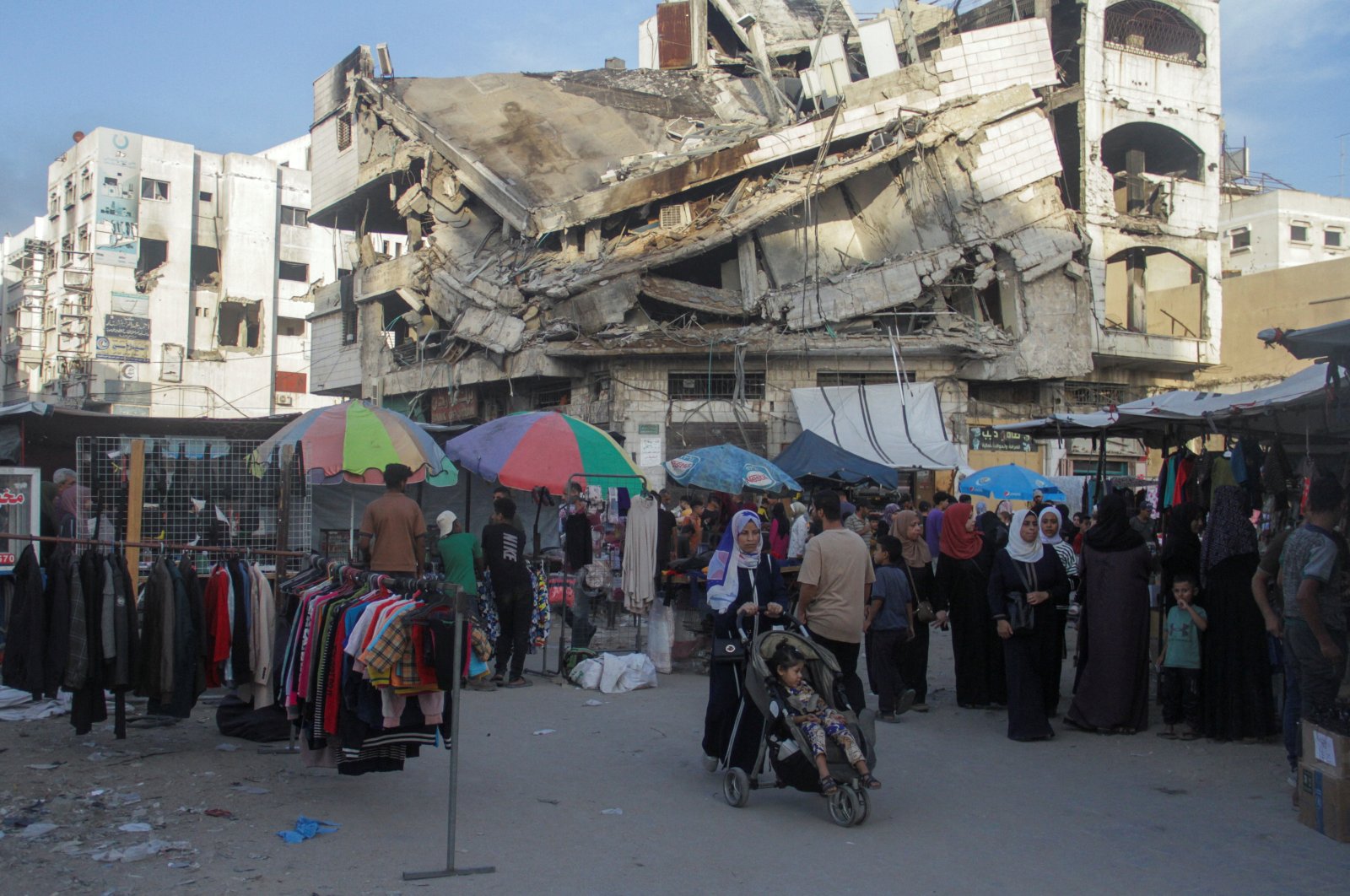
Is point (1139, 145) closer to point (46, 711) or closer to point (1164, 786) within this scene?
point (1164, 786)

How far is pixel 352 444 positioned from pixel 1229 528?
7112 millimetres

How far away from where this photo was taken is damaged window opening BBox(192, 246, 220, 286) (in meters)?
51.9

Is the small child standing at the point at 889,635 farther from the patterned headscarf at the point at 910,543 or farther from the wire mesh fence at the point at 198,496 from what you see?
the wire mesh fence at the point at 198,496

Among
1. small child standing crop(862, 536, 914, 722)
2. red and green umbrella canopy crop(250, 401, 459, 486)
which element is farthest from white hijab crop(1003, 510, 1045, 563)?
red and green umbrella canopy crop(250, 401, 459, 486)

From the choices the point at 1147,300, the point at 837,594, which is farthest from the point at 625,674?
the point at 1147,300

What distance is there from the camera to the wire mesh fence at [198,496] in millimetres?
8516

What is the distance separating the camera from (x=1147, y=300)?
32281 mm

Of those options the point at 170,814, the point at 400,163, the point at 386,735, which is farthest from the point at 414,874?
the point at 400,163

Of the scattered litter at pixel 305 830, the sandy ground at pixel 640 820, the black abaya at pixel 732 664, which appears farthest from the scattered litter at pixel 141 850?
the black abaya at pixel 732 664

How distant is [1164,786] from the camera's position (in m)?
6.78

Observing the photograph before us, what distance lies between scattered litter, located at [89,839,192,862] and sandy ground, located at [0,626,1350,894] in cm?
2

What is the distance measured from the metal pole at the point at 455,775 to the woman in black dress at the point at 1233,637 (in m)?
5.48

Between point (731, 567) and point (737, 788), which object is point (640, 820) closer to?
point (737, 788)

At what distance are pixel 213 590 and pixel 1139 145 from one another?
30.2 meters
